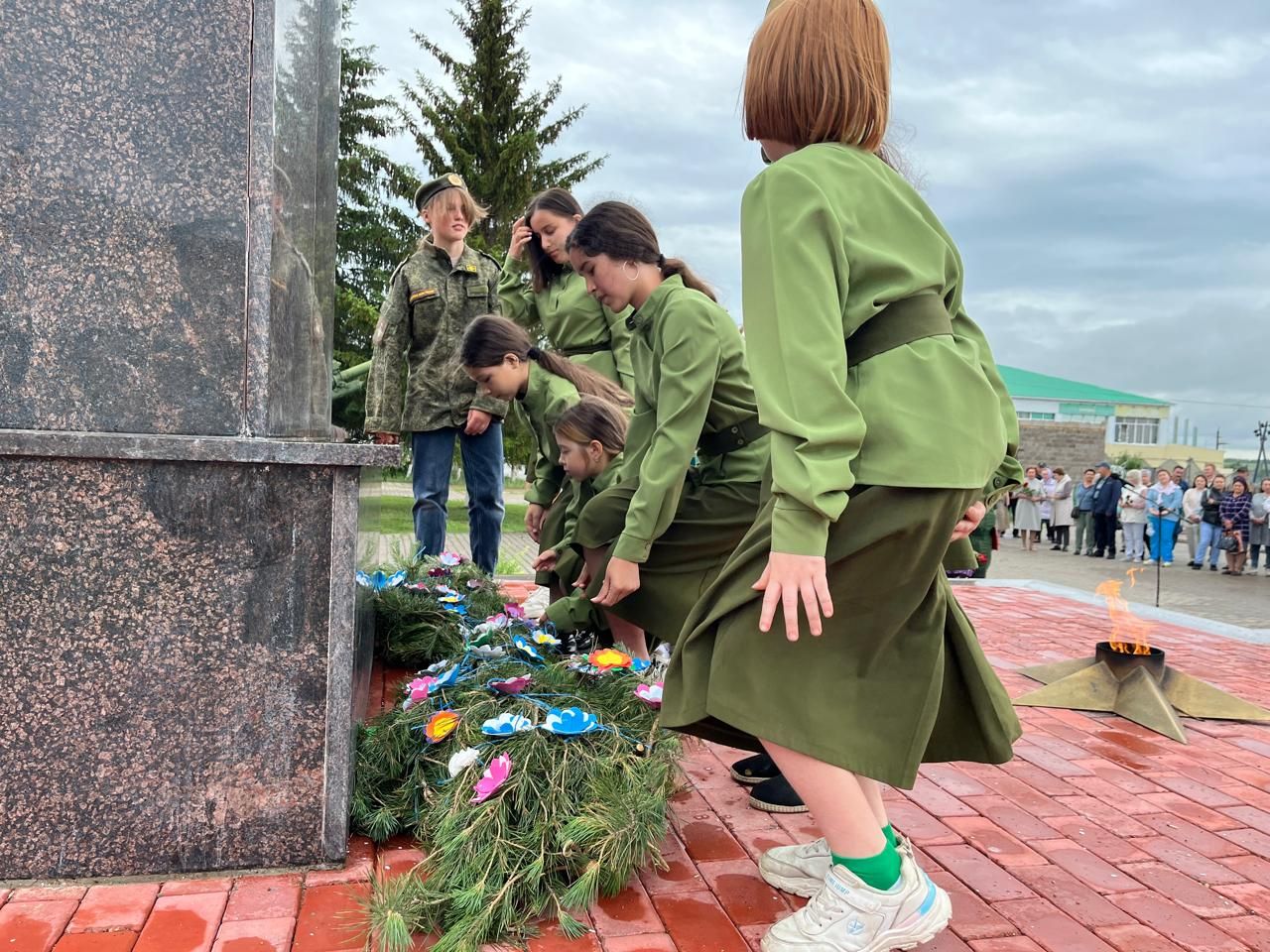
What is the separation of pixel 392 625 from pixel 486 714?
5.50 feet

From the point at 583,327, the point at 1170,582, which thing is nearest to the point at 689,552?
the point at 583,327

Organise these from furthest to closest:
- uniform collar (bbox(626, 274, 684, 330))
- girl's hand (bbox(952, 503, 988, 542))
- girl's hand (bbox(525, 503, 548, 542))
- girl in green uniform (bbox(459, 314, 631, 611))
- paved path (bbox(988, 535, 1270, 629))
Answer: paved path (bbox(988, 535, 1270, 629)), girl's hand (bbox(525, 503, 548, 542)), girl in green uniform (bbox(459, 314, 631, 611)), uniform collar (bbox(626, 274, 684, 330)), girl's hand (bbox(952, 503, 988, 542))

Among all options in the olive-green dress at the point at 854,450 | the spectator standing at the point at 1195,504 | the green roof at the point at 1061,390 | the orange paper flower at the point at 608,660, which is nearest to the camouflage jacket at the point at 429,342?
the orange paper flower at the point at 608,660

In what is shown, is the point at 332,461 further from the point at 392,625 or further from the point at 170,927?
the point at 392,625

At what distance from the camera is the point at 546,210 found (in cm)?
478

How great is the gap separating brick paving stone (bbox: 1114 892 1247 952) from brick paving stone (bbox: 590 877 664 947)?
110 centimetres

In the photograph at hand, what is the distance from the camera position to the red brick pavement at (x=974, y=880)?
207 centimetres

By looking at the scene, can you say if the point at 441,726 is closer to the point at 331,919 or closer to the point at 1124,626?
the point at 331,919

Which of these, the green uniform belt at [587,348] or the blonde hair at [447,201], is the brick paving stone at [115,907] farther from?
the blonde hair at [447,201]

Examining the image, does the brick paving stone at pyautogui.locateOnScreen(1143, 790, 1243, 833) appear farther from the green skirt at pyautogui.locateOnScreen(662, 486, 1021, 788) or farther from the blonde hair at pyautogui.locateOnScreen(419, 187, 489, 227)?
the blonde hair at pyautogui.locateOnScreen(419, 187, 489, 227)

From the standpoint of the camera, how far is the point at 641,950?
2035mm

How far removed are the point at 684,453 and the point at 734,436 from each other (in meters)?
0.43

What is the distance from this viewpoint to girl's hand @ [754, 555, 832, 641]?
171 centimetres

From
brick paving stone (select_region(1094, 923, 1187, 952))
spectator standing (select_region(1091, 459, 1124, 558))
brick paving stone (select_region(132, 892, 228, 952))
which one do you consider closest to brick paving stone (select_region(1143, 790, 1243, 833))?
brick paving stone (select_region(1094, 923, 1187, 952))
